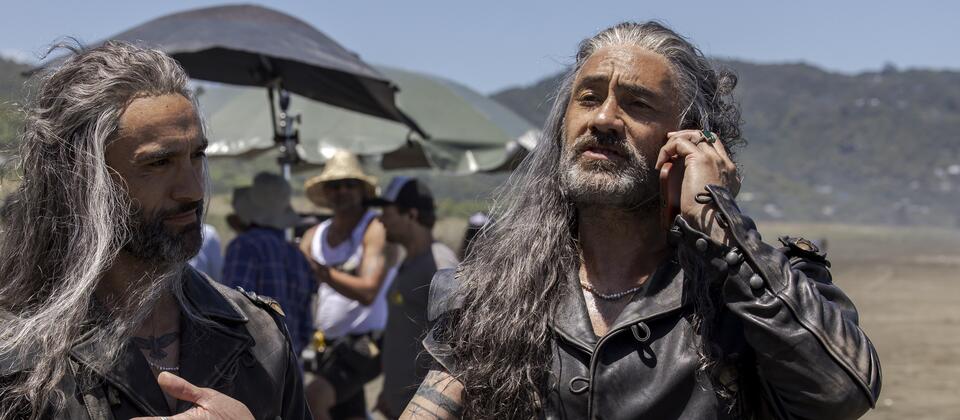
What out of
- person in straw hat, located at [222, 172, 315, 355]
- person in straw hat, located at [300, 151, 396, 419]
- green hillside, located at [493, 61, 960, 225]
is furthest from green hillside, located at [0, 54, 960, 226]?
person in straw hat, located at [222, 172, 315, 355]

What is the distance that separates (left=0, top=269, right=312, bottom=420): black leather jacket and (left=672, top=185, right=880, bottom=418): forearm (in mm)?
915

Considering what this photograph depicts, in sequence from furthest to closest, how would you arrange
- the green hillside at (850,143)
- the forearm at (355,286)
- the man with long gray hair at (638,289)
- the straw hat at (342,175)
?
the green hillside at (850,143)
the straw hat at (342,175)
the forearm at (355,286)
the man with long gray hair at (638,289)

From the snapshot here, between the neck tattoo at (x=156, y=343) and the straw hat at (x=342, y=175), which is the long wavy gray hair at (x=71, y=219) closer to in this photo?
the neck tattoo at (x=156, y=343)

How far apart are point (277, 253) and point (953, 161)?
11203cm

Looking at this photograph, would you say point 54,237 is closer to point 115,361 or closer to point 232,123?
point 115,361

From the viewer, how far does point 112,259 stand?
223cm

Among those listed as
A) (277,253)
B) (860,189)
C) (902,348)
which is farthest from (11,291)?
(860,189)

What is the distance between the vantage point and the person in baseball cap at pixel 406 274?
5.46 m

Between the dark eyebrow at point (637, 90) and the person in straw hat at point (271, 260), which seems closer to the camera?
the dark eyebrow at point (637, 90)

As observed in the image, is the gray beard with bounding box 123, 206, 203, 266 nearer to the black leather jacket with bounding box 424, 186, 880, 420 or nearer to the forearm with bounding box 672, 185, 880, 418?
the black leather jacket with bounding box 424, 186, 880, 420

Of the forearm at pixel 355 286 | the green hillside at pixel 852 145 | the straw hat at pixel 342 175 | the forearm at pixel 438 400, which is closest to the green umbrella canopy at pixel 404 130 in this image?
the straw hat at pixel 342 175

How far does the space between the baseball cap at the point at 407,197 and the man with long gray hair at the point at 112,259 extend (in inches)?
147

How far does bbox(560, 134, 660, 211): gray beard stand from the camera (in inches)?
98.6

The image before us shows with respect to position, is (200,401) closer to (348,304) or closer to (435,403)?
(435,403)
